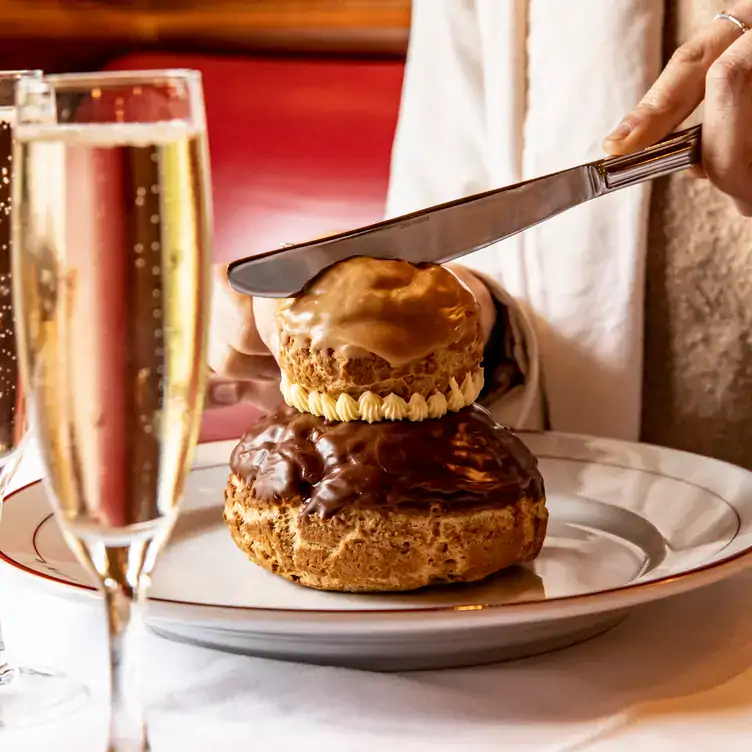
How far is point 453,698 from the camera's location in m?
0.56

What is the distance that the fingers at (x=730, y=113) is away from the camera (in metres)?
0.79

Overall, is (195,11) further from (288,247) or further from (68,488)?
(68,488)

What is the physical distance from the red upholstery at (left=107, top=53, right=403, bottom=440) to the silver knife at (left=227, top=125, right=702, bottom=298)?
95 centimetres

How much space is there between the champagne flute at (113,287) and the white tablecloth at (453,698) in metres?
0.16

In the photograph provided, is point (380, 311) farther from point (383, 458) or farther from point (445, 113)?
point (445, 113)

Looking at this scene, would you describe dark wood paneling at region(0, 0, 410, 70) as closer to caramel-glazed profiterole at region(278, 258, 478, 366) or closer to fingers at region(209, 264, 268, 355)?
fingers at region(209, 264, 268, 355)

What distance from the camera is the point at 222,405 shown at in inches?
42.0

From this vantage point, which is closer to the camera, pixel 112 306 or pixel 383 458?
pixel 112 306

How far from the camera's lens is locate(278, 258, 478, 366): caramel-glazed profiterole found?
2.14 ft

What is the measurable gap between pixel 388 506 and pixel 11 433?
0.70ft

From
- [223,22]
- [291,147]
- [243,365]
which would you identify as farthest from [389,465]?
[223,22]

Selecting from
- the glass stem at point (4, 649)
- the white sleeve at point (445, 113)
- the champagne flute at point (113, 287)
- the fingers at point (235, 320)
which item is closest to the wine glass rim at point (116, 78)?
the champagne flute at point (113, 287)

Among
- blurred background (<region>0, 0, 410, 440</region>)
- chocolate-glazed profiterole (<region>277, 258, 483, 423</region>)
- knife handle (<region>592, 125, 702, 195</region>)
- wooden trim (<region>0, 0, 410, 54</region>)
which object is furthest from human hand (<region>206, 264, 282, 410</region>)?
wooden trim (<region>0, 0, 410, 54</region>)

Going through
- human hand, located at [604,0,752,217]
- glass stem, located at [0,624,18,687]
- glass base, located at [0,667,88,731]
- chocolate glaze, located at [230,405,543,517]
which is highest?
human hand, located at [604,0,752,217]
